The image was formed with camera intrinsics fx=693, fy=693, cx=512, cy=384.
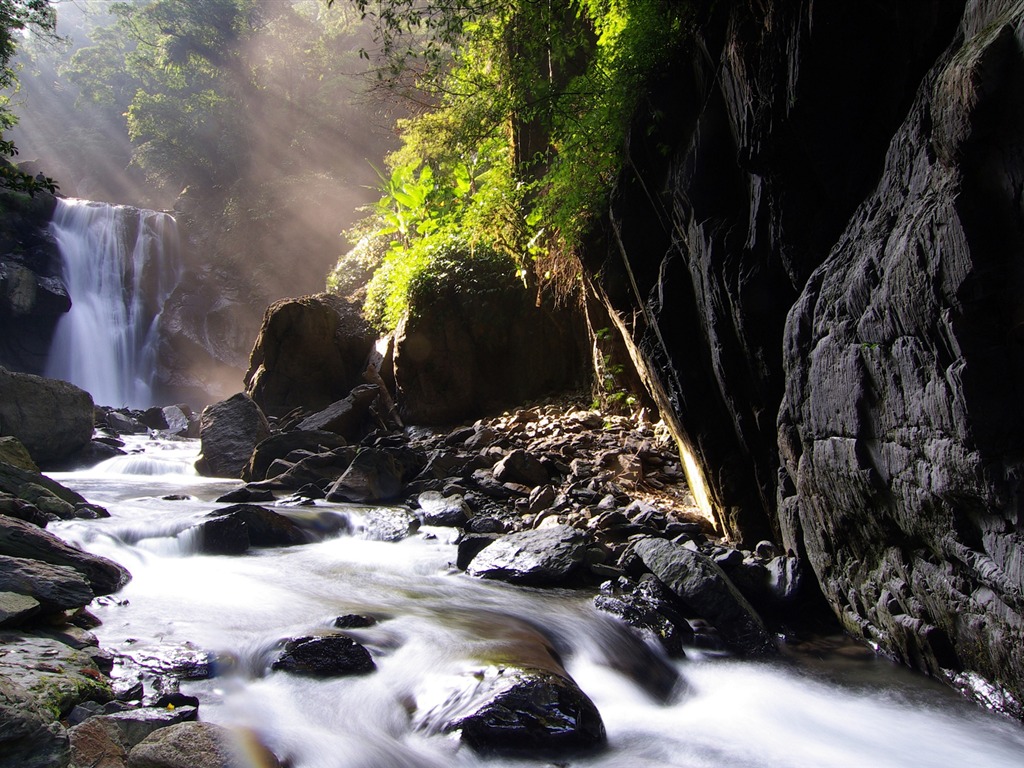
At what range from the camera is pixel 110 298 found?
27.1 m

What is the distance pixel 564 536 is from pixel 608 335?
15.3 feet

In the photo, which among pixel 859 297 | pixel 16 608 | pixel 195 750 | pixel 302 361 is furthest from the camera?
pixel 302 361

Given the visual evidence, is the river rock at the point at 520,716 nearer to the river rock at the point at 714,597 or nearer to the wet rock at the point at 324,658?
the wet rock at the point at 324,658

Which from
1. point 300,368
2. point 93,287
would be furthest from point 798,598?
point 93,287

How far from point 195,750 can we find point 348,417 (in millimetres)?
10951

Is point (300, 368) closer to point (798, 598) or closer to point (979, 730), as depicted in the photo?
point (798, 598)

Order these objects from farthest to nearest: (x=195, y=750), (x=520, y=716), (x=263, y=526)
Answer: (x=263, y=526)
(x=520, y=716)
(x=195, y=750)

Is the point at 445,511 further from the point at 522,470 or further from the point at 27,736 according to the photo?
the point at 27,736

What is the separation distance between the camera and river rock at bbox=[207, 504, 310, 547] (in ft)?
25.4

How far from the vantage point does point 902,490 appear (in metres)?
4.08

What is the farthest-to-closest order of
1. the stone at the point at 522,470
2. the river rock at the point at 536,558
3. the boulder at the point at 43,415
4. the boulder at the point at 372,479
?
the boulder at the point at 43,415 → the boulder at the point at 372,479 → the stone at the point at 522,470 → the river rock at the point at 536,558

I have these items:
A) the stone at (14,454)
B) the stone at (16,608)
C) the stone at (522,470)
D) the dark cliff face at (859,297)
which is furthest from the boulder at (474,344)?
the stone at (16,608)

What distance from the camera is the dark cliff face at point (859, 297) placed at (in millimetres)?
3371

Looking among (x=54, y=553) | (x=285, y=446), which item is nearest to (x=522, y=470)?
(x=285, y=446)
